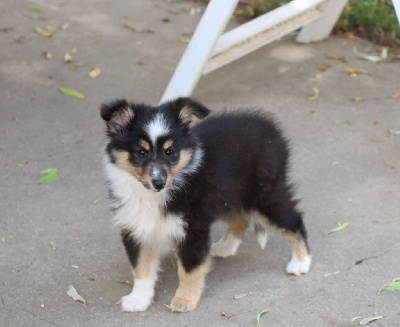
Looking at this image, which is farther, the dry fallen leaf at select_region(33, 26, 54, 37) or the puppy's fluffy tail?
the dry fallen leaf at select_region(33, 26, 54, 37)

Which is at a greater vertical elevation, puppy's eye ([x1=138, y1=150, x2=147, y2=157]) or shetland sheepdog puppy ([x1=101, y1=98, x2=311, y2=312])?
puppy's eye ([x1=138, y1=150, x2=147, y2=157])

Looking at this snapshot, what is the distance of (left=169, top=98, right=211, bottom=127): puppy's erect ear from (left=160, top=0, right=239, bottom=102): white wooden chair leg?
2063mm

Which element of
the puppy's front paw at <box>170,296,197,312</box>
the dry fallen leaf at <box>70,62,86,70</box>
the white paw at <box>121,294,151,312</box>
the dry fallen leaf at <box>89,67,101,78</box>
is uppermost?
the puppy's front paw at <box>170,296,197,312</box>

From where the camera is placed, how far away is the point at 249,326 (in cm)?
391

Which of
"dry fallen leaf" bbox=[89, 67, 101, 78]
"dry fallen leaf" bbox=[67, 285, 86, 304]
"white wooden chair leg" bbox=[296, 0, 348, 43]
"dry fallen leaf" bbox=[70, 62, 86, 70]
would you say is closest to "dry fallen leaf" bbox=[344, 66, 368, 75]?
"white wooden chair leg" bbox=[296, 0, 348, 43]

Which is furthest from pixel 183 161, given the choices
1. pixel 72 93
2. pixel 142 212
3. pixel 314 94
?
pixel 314 94

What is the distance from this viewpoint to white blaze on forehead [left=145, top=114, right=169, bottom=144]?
3826 mm

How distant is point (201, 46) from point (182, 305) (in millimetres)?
2743

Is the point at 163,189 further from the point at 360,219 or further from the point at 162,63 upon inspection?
the point at 162,63

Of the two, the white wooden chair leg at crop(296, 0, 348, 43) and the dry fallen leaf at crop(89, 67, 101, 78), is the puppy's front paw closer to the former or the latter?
the dry fallen leaf at crop(89, 67, 101, 78)

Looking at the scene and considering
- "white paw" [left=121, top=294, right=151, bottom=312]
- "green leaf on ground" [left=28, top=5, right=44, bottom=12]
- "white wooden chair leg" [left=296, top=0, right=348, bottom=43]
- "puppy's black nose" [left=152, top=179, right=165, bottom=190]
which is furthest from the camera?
"green leaf on ground" [left=28, top=5, right=44, bottom=12]

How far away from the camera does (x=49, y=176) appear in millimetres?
5535

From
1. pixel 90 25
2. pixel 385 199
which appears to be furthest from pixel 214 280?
pixel 90 25

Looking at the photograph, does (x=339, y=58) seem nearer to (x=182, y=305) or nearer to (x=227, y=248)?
(x=227, y=248)
